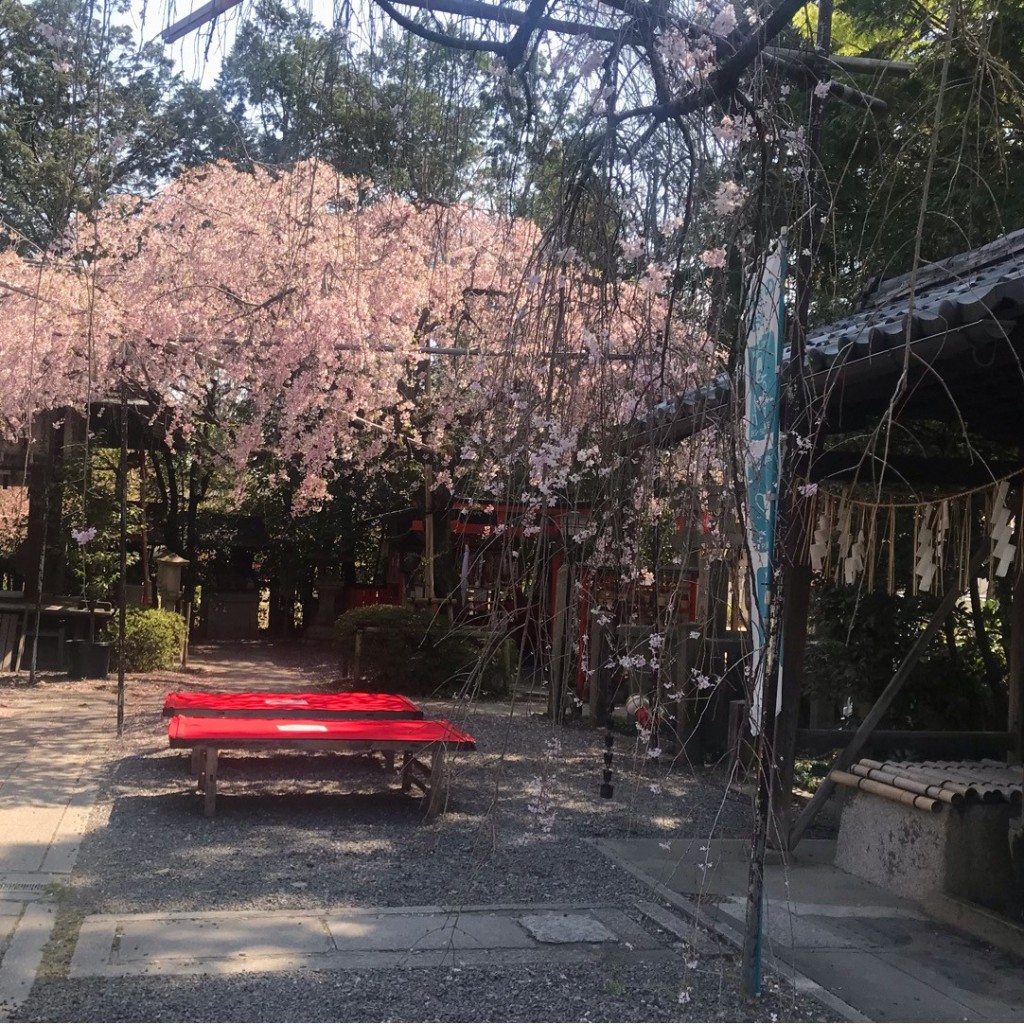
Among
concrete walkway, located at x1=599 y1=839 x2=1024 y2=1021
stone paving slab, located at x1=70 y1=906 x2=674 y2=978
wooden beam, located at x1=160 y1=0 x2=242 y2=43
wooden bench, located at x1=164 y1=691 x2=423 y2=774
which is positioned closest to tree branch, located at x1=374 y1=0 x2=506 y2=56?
wooden beam, located at x1=160 y1=0 x2=242 y2=43

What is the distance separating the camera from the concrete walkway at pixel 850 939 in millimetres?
4176

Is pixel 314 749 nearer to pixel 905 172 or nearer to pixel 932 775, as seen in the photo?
pixel 932 775

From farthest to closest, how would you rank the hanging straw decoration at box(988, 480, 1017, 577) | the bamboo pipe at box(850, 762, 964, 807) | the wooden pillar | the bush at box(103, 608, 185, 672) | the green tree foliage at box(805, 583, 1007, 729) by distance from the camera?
the bush at box(103, 608, 185, 672)
the green tree foliage at box(805, 583, 1007, 729)
the wooden pillar
the bamboo pipe at box(850, 762, 964, 807)
the hanging straw decoration at box(988, 480, 1017, 577)

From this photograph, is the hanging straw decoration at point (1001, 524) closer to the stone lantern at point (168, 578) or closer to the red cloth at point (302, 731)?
the red cloth at point (302, 731)

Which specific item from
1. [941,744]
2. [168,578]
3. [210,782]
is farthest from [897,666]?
[168,578]

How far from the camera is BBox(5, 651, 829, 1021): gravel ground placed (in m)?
3.92

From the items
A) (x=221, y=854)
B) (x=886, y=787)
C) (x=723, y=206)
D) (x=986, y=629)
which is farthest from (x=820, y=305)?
(x=221, y=854)

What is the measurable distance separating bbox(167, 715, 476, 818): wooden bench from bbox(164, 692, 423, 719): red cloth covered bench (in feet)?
1.76

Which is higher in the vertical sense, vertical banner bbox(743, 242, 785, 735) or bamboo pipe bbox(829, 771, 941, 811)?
vertical banner bbox(743, 242, 785, 735)

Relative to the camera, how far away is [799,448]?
391cm

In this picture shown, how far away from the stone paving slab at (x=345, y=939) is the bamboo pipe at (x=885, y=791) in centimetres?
167

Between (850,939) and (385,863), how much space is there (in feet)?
8.16

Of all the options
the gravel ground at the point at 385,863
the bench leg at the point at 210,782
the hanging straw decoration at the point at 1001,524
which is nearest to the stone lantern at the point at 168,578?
the gravel ground at the point at 385,863

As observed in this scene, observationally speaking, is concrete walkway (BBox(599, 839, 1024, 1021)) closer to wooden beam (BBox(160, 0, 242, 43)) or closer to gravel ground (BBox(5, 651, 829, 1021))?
gravel ground (BBox(5, 651, 829, 1021))
